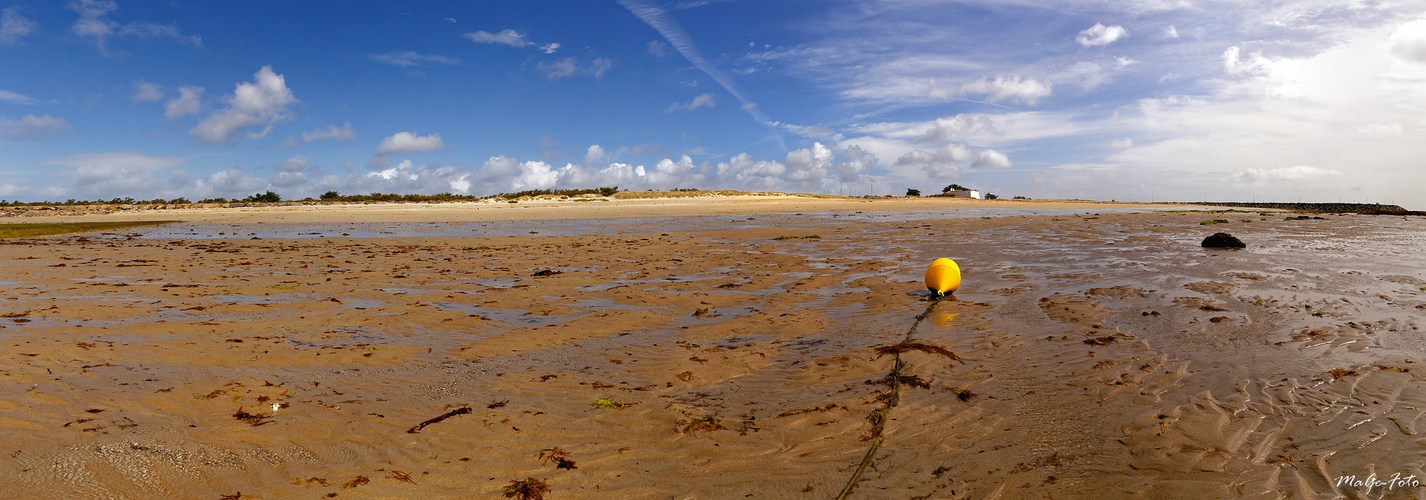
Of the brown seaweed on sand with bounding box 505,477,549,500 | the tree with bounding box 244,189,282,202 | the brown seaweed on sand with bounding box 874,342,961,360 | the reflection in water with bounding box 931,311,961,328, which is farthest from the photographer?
the tree with bounding box 244,189,282,202

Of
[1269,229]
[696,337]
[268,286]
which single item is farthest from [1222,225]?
[268,286]

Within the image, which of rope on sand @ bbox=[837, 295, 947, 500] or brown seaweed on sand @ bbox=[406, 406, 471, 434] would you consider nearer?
rope on sand @ bbox=[837, 295, 947, 500]

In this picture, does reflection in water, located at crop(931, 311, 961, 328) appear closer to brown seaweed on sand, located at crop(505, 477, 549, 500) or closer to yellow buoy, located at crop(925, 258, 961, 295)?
yellow buoy, located at crop(925, 258, 961, 295)

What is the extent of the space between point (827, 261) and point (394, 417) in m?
9.49

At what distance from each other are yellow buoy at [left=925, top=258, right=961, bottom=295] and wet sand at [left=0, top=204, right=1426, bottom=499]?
248mm

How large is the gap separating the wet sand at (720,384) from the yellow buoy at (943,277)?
0.25 meters

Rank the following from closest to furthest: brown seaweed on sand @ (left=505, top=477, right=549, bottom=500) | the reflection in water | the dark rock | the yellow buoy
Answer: brown seaweed on sand @ (left=505, top=477, right=549, bottom=500), the reflection in water, the yellow buoy, the dark rock

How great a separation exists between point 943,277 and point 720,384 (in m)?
4.33

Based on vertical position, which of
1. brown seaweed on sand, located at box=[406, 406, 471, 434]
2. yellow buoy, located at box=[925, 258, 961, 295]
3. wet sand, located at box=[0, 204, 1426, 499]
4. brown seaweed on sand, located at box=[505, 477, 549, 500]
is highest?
yellow buoy, located at box=[925, 258, 961, 295]

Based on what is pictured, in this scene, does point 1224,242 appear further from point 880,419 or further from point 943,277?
point 880,419

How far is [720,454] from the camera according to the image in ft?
12.9

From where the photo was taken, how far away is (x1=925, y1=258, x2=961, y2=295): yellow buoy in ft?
27.8

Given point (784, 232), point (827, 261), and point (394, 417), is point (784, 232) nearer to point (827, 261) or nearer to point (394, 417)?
point (827, 261)

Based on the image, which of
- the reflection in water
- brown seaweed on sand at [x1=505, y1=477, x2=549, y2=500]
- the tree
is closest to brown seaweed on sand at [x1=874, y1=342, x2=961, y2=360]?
the reflection in water
